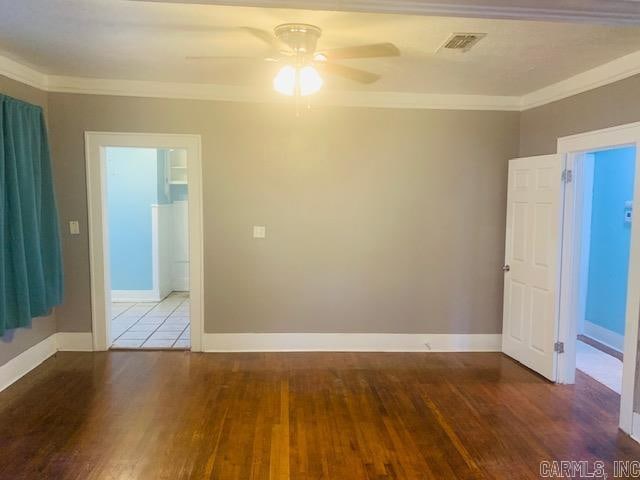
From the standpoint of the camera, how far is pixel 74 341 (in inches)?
168

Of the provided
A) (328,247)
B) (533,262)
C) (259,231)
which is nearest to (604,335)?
(533,262)

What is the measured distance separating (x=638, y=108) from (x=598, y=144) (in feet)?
1.28

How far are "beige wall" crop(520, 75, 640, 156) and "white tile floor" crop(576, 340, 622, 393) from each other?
6.62 ft

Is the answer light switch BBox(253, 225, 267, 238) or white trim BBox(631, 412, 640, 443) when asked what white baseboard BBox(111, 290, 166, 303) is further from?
white trim BBox(631, 412, 640, 443)

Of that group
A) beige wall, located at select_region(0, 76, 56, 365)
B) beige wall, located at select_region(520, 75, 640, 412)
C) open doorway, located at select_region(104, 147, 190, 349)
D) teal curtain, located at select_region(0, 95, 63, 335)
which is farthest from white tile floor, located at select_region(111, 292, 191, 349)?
beige wall, located at select_region(520, 75, 640, 412)

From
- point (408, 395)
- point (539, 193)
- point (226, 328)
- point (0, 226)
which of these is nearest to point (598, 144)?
point (539, 193)

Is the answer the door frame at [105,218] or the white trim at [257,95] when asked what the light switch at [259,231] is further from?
the white trim at [257,95]

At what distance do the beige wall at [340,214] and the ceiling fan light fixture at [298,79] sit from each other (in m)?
1.64

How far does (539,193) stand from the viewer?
3840mm

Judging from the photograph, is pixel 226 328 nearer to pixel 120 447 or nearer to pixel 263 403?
pixel 263 403

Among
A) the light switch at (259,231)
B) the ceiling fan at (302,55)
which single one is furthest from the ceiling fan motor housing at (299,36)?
the light switch at (259,231)

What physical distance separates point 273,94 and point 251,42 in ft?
4.24

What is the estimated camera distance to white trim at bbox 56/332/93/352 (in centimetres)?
427

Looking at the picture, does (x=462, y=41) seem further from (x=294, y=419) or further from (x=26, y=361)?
(x=26, y=361)
